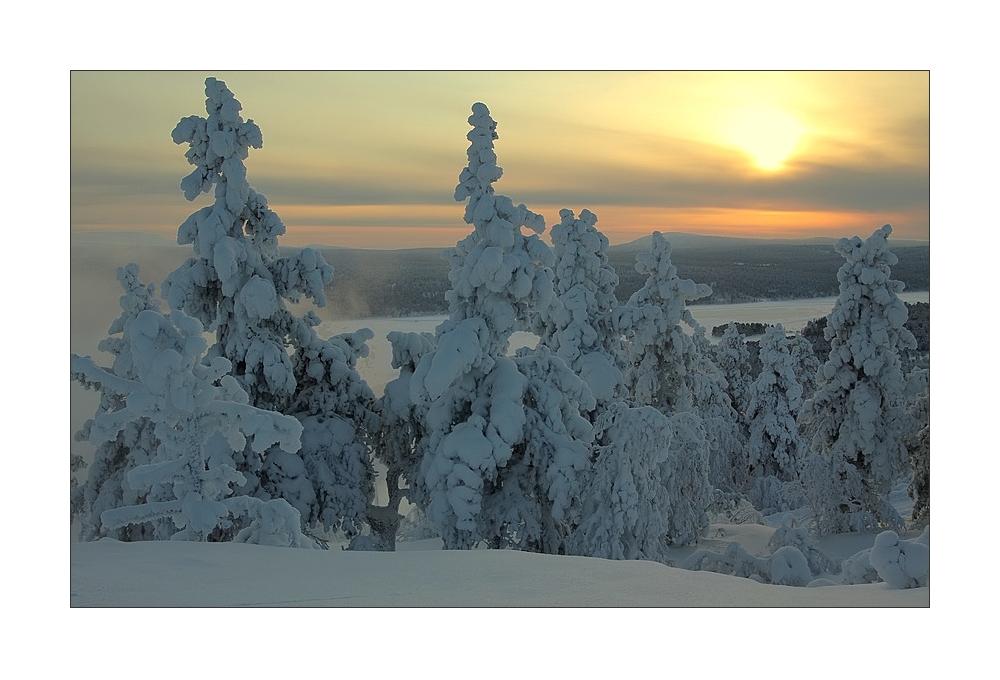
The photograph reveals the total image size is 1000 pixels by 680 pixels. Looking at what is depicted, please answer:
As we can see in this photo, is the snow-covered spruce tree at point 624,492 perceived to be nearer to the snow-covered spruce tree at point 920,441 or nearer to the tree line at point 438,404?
the tree line at point 438,404

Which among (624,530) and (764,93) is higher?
(764,93)

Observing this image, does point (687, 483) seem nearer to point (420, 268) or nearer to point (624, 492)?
point (624, 492)

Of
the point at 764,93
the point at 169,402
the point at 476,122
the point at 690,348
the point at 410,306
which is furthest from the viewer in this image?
the point at 690,348

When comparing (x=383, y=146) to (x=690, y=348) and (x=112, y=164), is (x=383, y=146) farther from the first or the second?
(x=690, y=348)

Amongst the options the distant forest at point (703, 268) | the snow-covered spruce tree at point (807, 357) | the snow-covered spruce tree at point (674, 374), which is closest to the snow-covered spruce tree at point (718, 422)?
the snow-covered spruce tree at point (674, 374)

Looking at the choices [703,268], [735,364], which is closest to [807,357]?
[735,364]

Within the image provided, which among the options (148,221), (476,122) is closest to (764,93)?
(476,122)

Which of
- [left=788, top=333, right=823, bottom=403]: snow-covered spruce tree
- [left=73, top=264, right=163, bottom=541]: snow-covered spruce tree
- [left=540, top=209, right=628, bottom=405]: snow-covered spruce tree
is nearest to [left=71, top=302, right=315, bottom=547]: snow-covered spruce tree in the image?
[left=73, top=264, right=163, bottom=541]: snow-covered spruce tree
